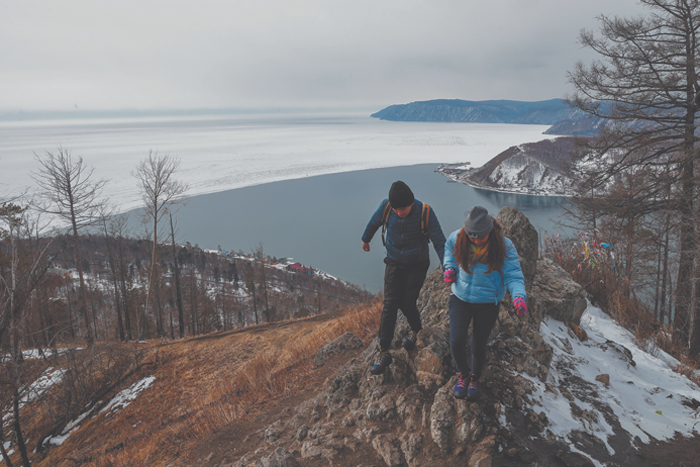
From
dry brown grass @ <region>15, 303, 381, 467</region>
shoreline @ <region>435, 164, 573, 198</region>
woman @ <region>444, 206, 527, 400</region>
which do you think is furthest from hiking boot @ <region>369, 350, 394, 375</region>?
shoreline @ <region>435, 164, 573, 198</region>

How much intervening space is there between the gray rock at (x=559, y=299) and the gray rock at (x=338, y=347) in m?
2.93

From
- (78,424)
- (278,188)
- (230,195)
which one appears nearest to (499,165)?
(278,188)

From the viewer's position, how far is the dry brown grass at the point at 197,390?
5.50 meters

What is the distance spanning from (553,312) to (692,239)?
728 centimetres

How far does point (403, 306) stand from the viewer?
4.21 metres

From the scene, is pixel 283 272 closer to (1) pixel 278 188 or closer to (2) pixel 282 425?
(1) pixel 278 188

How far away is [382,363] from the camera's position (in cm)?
420

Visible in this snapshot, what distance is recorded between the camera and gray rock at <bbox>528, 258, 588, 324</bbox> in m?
5.79

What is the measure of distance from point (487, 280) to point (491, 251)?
275 mm

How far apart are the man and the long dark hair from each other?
477 mm

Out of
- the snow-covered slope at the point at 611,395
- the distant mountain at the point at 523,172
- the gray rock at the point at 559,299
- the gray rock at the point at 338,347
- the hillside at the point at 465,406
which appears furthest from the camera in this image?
the distant mountain at the point at 523,172

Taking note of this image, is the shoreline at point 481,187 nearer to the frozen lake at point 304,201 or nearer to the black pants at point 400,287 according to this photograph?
the frozen lake at point 304,201

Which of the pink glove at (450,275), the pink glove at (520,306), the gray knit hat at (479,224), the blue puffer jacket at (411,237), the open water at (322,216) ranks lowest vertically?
the open water at (322,216)

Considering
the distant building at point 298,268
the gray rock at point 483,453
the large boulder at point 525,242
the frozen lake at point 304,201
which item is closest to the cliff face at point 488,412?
the gray rock at point 483,453
